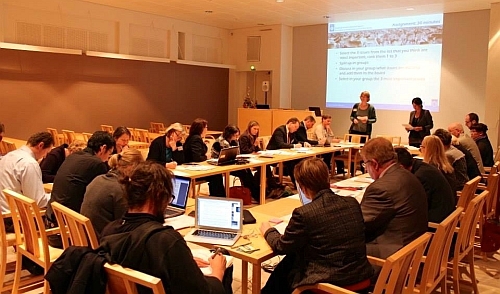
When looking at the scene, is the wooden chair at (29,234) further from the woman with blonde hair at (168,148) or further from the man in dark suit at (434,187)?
the man in dark suit at (434,187)

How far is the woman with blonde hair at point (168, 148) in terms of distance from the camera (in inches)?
219

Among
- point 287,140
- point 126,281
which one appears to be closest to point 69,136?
point 287,140

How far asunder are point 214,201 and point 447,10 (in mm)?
8479

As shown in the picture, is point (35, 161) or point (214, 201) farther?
point (35, 161)

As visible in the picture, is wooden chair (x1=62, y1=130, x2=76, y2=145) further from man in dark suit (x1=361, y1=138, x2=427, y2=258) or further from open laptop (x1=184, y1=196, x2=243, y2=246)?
man in dark suit (x1=361, y1=138, x2=427, y2=258)

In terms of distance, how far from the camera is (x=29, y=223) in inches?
117

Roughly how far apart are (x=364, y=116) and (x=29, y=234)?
7165mm

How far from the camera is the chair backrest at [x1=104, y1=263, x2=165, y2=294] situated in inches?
64.2

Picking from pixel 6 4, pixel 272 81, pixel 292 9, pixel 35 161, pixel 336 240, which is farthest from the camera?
pixel 272 81

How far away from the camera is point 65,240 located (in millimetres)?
2953

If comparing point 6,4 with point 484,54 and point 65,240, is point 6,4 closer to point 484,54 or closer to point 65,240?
point 65,240

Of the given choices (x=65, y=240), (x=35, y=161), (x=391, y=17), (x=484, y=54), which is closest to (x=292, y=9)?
(x=391, y=17)

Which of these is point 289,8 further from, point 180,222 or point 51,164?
point 180,222

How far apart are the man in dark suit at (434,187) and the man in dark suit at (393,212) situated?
51 cm
